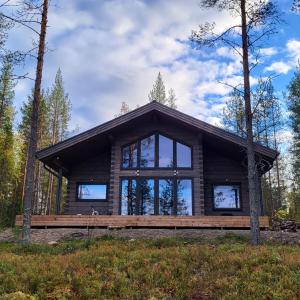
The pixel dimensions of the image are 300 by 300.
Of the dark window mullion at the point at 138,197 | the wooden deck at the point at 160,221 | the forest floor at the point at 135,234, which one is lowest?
the forest floor at the point at 135,234

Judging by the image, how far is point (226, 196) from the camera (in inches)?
773

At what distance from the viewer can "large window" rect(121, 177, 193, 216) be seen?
1822cm

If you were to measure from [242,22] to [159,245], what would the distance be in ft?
25.2

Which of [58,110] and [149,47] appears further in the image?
[58,110]

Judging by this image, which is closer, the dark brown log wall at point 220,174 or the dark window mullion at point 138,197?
the dark window mullion at point 138,197

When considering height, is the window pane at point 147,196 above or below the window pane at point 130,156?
below

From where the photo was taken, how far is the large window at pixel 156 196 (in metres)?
18.2

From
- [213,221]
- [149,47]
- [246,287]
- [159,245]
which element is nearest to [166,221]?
[213,221]

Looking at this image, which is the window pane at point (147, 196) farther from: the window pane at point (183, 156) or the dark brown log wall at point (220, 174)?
the dark brown log wall at point (220, 174)

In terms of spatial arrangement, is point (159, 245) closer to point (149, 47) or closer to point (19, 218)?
point (19, 218)

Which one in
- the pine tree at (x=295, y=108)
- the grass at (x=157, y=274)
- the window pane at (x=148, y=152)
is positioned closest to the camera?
the grass at (x=157, y=274)

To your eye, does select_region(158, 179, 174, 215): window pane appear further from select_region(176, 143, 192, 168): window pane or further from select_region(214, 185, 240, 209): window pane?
select_region(214, 185, 240, 209): window pane

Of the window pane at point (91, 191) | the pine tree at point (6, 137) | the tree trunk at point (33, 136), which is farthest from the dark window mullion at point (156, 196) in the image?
the pine tree at point (6, 137)

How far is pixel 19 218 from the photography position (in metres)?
16.0
